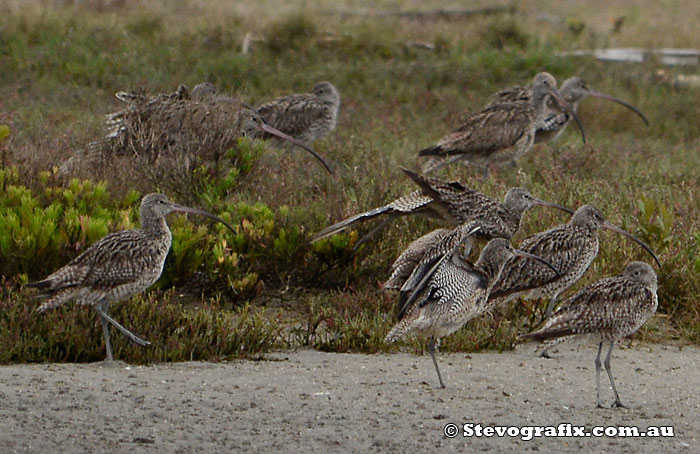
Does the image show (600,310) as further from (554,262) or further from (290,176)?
(290,176)

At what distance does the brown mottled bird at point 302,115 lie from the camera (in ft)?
49.0

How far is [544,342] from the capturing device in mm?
7879

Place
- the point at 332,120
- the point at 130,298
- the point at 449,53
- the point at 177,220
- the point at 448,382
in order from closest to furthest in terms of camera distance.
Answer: the point at 448,382 < the point at 130,298 < the point at 177,220 < the point at 332,120 < the point at 449,53

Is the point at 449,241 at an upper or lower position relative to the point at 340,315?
upper

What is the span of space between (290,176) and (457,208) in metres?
3.18

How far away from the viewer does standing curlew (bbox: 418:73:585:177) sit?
1373cm

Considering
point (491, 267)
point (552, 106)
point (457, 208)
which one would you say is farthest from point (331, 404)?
point (552, 106)

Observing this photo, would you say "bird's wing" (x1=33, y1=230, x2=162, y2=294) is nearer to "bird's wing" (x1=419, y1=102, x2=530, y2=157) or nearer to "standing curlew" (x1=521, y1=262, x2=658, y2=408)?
"standing curlew" (x1=521, y1=262, x2=658, y2=408)

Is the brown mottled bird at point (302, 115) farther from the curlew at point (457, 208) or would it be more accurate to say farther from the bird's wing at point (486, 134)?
the curlew at point (457, 208)

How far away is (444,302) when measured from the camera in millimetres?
7496

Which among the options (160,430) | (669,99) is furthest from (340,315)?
(669,99)

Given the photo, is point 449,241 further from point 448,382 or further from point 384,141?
point 384,141

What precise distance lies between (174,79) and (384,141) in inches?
166

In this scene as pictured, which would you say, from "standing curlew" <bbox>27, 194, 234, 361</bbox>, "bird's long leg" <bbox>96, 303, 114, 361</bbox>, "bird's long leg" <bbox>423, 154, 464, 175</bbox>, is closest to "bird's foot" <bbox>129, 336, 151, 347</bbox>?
"standing curlew" <bbox>27, 194, 234, 361</bbox>
